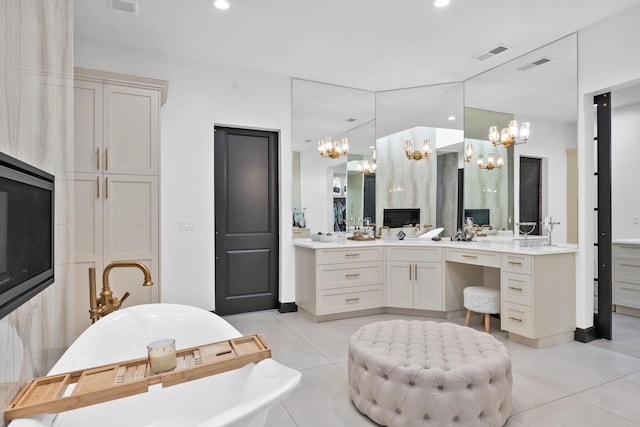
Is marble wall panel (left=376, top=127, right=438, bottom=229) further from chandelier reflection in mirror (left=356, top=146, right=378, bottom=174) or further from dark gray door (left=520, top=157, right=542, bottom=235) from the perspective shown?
dark gray door (left=520, top=157, right=542, bottom=235)

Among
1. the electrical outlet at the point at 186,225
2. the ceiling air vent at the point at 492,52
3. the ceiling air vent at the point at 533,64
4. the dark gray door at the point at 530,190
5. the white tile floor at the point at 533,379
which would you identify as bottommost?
the white tile floor at the point at 533,379

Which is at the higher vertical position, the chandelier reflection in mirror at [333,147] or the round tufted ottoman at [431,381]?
the chandelier reflection in mirror at [333,147]

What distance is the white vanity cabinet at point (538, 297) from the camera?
122 inches

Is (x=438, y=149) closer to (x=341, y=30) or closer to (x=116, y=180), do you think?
(x=341, y=30)

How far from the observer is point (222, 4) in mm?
2857

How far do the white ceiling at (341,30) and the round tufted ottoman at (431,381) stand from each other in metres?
2.57

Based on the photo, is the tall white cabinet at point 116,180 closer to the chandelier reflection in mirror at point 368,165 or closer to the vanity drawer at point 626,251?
the chandelier reflection in mirror at point 368,165

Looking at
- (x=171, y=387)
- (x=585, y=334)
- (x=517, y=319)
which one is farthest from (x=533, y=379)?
(x=171, y=387)

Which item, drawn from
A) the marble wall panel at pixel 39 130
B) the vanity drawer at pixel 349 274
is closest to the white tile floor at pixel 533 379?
the vanity drawer at pixel 349 274

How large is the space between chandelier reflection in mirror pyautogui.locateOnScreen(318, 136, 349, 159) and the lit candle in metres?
3.53

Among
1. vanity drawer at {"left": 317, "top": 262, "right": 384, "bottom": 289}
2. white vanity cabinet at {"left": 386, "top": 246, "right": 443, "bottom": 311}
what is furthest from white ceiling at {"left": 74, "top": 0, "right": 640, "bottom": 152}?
white vanity cabinet at {"left": 386, "top": 246, "right": 443, "bottom": 311}

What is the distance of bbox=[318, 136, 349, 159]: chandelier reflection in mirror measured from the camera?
4.58 m

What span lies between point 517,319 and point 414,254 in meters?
1.21

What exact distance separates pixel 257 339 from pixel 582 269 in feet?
10.4
